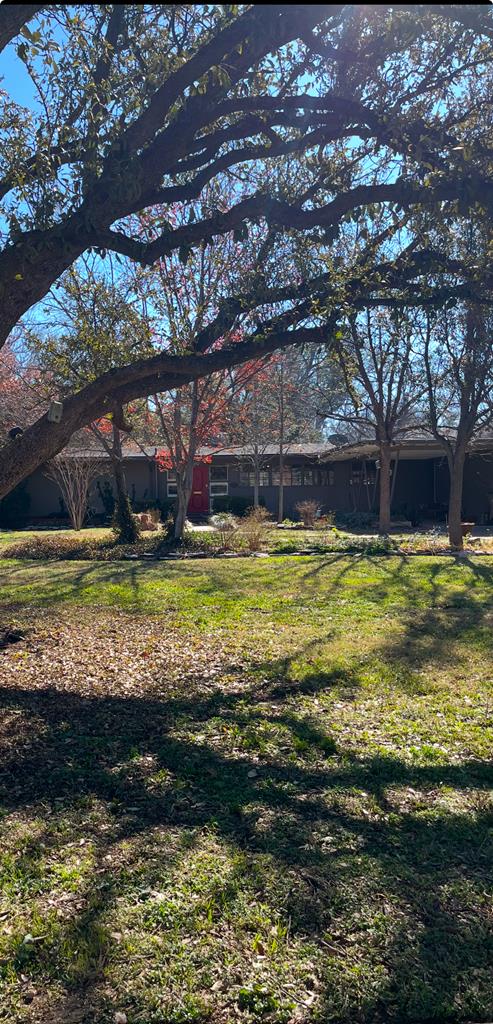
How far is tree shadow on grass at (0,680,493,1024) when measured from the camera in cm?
244

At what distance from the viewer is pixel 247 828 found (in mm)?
3367

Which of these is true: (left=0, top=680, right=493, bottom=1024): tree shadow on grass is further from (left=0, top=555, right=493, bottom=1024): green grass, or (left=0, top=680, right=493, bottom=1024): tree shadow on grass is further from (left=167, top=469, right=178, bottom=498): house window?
(left=167, top=469, right=178, bottom=498): house window

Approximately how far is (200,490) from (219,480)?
1017mm

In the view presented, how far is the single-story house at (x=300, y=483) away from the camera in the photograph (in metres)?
25.8

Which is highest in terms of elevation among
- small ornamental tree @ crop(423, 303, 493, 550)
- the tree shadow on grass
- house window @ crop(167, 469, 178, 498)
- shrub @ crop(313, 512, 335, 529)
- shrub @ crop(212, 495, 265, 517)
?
small ornamental tree @ crop(423, 303, 493, 550)

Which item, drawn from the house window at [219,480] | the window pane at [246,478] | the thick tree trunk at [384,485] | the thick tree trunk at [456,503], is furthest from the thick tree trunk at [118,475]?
the window pane at [246,478]

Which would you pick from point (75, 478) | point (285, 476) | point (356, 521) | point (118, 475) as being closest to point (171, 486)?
point (285, 476)

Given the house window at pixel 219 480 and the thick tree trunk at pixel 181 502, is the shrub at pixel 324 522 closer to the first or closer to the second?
the house window at pixel 219 480

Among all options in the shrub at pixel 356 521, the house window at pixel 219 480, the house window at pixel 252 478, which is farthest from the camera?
the house window at pixel 252 478

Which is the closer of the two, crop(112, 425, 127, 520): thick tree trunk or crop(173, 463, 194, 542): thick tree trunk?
crop(173, 463, 194, 542): thick tree trunk

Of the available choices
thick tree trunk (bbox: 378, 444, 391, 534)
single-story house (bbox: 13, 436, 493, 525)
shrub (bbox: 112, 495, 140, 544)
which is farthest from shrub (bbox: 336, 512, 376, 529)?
shrub (bbox: 112, 495, 140, 544)

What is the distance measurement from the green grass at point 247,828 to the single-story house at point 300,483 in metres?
19.2

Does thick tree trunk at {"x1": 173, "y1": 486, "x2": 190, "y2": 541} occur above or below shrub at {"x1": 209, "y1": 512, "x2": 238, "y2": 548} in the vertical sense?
above

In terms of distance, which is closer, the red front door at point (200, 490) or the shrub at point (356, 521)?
the shrub at point (356, 521)
